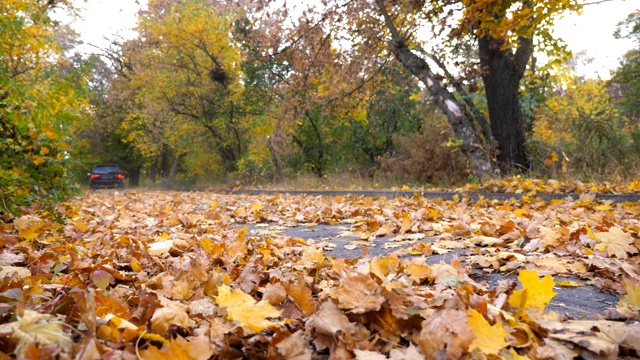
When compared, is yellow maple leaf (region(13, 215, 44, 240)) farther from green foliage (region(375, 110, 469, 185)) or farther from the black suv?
the black suv

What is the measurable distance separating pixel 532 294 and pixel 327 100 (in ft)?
36.5

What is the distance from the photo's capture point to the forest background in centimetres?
672

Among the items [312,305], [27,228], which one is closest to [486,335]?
[312,305]

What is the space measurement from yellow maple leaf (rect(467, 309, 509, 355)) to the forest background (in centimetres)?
329

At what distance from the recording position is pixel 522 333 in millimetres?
1335

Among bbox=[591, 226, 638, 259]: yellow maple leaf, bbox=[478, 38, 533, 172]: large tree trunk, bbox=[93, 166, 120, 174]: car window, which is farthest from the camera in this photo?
bbox=[93, 166, 120, 174]: car window

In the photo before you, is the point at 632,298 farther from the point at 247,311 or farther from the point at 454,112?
the point at 454,112

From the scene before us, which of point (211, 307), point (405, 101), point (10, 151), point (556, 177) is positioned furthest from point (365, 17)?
point (211, 307)

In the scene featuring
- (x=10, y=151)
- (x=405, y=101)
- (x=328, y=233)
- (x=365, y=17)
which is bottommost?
(x=328, y=233)

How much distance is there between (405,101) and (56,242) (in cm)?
1549

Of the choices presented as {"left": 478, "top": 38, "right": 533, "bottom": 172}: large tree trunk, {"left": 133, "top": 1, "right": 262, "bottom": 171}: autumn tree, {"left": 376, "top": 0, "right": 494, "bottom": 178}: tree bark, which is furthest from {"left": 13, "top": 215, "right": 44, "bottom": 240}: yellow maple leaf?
{"left": 133, "top": 1, "right": 262, "bottom": 171}: autumn tree

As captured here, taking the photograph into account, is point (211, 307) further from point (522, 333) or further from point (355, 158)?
point (355, 158)

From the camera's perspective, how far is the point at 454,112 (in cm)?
925

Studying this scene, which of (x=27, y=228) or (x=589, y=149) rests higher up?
(x=589, y=149)
